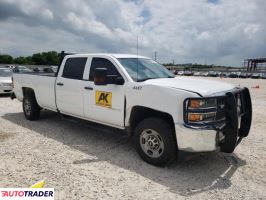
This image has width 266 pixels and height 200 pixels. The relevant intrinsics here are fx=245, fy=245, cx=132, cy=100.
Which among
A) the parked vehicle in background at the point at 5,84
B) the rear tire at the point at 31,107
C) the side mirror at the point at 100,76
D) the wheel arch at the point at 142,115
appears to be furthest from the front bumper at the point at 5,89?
the wheel arch at the point at 142,115

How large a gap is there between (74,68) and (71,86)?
448mm

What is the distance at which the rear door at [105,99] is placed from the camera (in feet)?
14.6

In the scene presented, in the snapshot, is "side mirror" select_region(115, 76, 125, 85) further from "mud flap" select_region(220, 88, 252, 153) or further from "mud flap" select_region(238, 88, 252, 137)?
"mud flap" select_region(238, 88, 252, 137)

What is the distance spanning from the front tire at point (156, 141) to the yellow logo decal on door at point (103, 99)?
2.60ft

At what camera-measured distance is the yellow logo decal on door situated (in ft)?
15.1

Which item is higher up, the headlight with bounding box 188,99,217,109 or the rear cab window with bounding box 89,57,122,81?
the rear cab window with bounding box 89,57,122,81

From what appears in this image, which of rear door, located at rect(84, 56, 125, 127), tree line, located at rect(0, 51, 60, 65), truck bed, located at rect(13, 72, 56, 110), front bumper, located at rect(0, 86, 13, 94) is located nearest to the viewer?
rear door, located at rect(84, 56, 125, 127)

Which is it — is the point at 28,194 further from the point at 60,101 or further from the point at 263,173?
→ the point at 263,173

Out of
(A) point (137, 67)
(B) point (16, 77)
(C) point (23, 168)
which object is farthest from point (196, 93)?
(B) point (16, 77)

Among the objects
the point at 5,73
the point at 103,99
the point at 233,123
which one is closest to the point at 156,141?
the point at 233,123

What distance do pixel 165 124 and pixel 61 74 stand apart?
3.17 meters

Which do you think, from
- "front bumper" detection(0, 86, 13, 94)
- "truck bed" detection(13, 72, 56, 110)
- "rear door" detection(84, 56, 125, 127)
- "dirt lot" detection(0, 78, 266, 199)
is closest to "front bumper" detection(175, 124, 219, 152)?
"dirt lot" detection(0, 78, 266, 199)

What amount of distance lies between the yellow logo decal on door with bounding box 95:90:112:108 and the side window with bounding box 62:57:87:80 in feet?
2.51

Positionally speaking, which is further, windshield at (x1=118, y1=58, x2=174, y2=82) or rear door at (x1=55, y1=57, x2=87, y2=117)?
rear door at (x1=55, y1=57, x2=87, y2=117)
